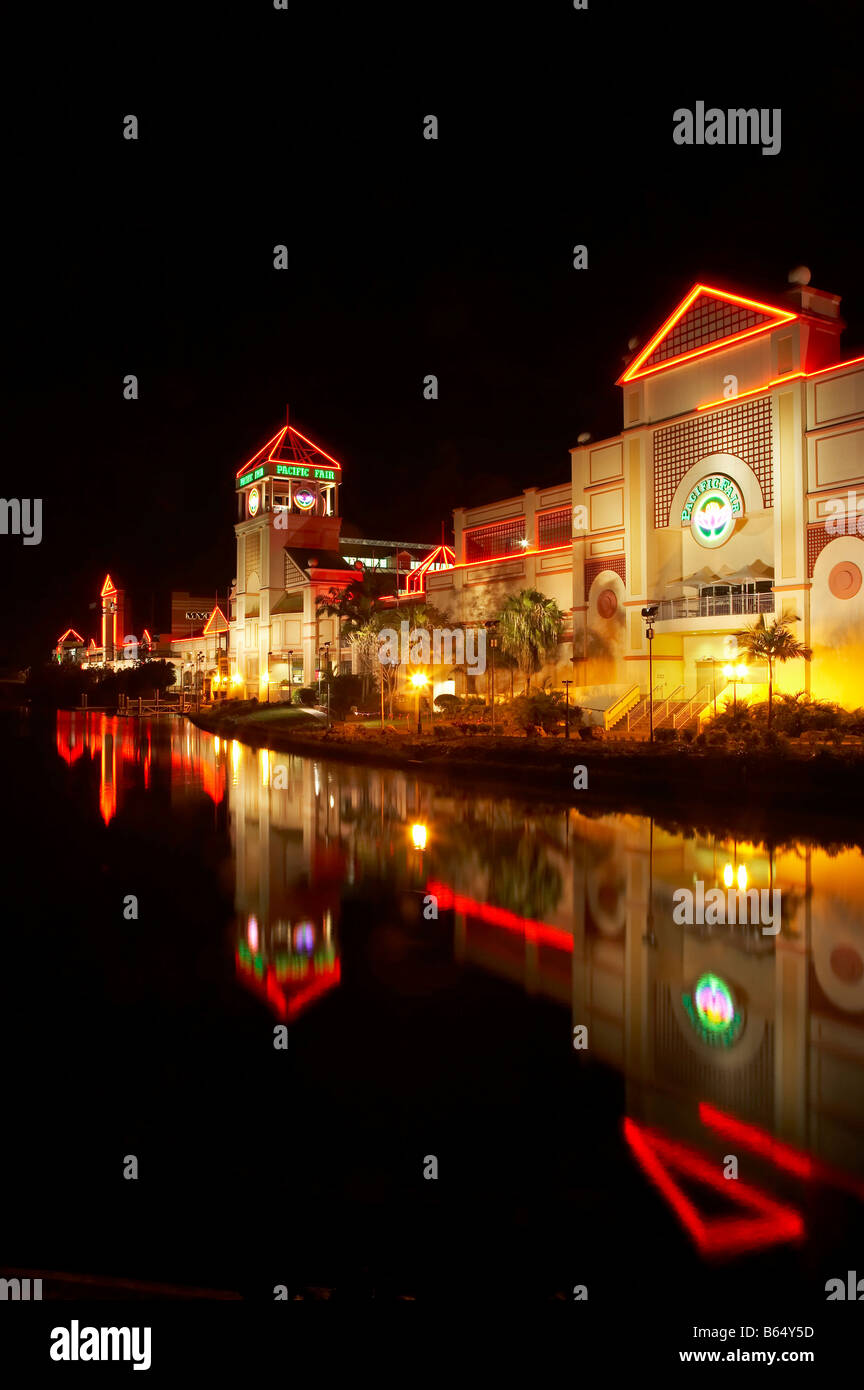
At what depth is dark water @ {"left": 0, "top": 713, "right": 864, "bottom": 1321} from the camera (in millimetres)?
4242

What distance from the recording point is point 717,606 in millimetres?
35906

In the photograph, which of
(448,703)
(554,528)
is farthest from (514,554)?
(448,703)

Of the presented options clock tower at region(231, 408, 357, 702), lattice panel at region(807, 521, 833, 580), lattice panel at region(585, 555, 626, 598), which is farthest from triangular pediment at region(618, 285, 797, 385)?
clock tower at region(231, 408, 357, 702)

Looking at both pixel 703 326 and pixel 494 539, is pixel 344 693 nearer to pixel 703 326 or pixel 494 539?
pixel 494 539

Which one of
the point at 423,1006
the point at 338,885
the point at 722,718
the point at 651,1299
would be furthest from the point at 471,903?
the point at 722,718

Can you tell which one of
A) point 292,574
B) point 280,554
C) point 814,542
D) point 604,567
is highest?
point 280,554

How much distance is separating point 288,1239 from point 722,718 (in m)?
27.8

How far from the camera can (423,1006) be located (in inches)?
299

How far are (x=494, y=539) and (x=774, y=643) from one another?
75.6 ft

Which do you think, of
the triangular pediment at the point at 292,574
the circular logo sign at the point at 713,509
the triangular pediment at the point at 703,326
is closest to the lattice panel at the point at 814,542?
the circular logo sign at the point at 713,509

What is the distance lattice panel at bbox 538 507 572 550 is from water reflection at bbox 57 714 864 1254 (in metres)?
27.9

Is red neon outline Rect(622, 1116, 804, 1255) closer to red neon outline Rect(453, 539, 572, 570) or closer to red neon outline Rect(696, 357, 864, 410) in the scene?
red neon outline Rect(696, 357, 864, 410)

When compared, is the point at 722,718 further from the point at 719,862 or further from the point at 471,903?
the point at 471,903

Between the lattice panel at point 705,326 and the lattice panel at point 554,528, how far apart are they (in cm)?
839
